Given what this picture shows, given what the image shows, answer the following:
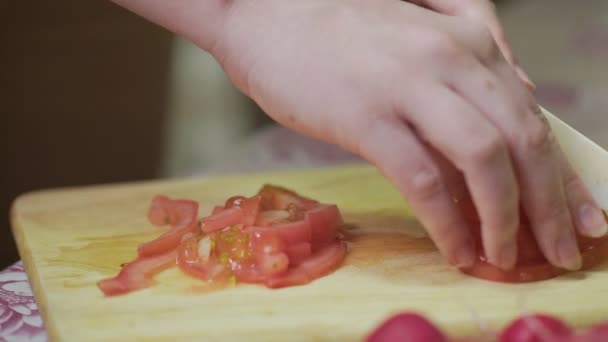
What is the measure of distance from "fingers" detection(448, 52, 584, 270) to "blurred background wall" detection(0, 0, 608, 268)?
1545mm

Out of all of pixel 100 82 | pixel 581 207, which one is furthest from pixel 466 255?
pixel 100 82

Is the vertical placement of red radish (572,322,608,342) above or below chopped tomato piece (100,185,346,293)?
above

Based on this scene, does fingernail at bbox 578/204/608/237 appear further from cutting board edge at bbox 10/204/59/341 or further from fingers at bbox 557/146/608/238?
cutting board edge at bbox 10/204/59/341

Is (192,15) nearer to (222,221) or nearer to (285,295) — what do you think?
(222,221)

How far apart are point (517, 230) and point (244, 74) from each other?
48 centimetres

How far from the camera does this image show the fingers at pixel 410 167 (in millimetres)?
1202

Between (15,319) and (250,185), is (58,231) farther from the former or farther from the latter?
(250,185)

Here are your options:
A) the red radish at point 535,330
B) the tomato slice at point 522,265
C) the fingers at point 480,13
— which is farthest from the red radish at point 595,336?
the fingers at point 480,13

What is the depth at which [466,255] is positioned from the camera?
1327 mm

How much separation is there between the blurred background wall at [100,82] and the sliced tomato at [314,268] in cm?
155

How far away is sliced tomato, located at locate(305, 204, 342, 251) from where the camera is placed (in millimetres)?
1436

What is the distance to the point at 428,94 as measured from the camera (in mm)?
1183

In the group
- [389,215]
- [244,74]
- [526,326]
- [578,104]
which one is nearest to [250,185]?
[389,215]

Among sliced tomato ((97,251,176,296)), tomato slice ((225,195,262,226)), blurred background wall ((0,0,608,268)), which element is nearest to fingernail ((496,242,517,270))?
tomato slice ((225,195,262,226))
